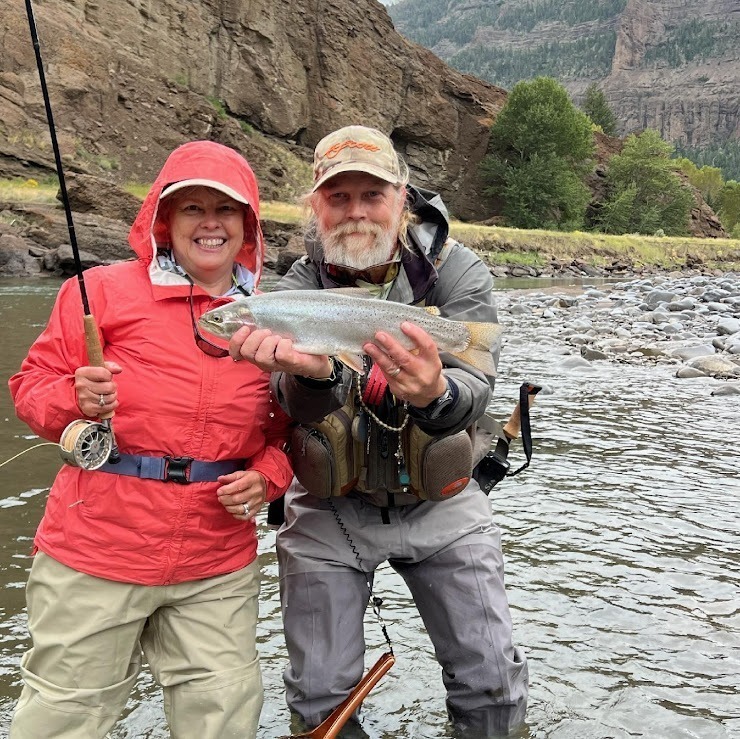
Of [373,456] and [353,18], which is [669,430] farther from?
[353,18]

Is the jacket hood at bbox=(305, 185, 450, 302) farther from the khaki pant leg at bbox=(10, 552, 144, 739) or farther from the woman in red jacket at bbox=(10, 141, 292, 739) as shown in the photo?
the khaki pant leg at bbox=(10, 552, 144, 739)

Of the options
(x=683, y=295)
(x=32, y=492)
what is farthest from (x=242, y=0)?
(x=32, y=492)

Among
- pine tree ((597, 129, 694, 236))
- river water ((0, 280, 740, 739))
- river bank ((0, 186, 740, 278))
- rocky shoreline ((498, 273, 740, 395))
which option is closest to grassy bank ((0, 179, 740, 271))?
river bank ((0, 186, 740, 278))

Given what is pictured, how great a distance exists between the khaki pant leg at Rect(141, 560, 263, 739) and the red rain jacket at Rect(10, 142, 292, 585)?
120 mm

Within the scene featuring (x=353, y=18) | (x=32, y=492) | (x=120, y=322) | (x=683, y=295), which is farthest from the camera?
(x=353, y=18)

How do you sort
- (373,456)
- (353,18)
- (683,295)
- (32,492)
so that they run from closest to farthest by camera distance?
(373,456)
(32,492)
(683,295)
(353,18)

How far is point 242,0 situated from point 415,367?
176ft

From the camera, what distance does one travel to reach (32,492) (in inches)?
225

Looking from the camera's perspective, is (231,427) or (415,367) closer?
(415,367)

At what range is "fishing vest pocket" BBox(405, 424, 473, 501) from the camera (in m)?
3.03

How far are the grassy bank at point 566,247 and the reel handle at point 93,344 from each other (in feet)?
96.4

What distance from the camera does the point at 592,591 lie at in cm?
450

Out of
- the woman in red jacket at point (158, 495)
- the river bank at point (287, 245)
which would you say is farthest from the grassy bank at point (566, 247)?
the woman in red jacket at point (158, 495)

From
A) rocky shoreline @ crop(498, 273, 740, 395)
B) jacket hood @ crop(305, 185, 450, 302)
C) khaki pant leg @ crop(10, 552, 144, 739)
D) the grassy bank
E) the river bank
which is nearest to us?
khaki pant leg @ crop(10, 552, 144, 739)
